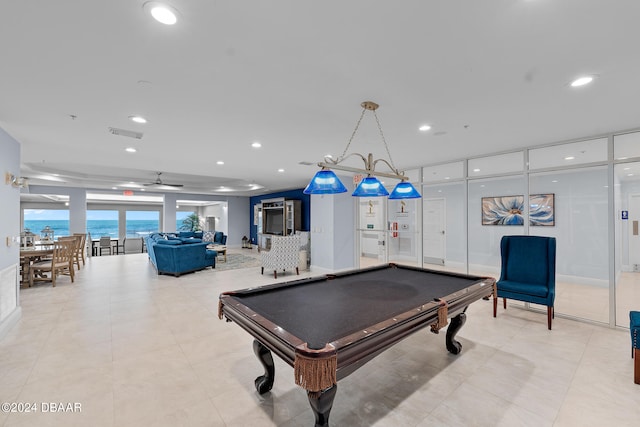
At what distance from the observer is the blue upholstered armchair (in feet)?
12.1

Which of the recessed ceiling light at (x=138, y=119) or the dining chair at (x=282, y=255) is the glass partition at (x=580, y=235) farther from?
the recessed ceiling light at (x=138, y=119)

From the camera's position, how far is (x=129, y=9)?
149cm

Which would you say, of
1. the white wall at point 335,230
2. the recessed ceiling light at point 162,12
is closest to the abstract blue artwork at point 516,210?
the white wall at point 335,230

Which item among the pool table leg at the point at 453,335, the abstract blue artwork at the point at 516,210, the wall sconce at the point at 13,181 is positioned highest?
the wall sconce at the point at 13,181

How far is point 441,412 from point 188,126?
3.88 m

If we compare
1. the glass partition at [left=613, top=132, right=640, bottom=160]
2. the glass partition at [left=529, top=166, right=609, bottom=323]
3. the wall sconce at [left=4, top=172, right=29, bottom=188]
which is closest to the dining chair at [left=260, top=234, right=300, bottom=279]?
the wall sconce at [left=4, top=172, right=29, bottom=188]

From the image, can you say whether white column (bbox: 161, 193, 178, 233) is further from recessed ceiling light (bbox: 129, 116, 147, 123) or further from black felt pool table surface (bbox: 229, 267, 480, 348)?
black felt pool table surface (bbox: 229, 267, 480, 348)

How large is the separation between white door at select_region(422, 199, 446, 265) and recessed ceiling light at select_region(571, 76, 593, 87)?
A: 139 inches

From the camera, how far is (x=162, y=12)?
152 cm

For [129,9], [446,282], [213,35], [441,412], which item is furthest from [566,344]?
[129,9]

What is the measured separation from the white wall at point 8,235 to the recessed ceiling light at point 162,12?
3.54 meters

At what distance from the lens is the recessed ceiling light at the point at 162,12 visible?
1464mm

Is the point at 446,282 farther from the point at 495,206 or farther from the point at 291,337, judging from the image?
the point at 495,206

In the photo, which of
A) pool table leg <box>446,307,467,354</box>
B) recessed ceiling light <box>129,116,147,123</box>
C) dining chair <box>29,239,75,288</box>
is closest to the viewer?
pool table leg <box>446,307,467,354</box>
